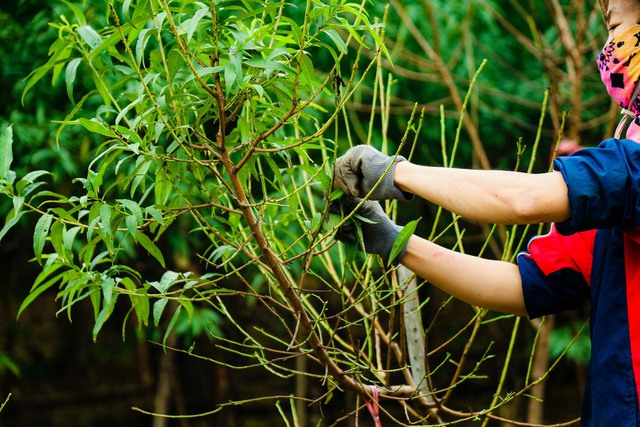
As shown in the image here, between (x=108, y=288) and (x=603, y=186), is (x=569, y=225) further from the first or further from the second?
(x=108, y=288)

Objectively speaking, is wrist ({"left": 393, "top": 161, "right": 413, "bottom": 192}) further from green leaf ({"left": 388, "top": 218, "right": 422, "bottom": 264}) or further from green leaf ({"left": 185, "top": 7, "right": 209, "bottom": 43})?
green leaf ({"left": 185, "top": 7, "right": 209, "bottom": 43})

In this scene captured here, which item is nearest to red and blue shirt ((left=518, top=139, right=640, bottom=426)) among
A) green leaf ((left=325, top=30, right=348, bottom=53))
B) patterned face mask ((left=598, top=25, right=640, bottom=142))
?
patterned face mask ((left=598, top=25, right=640, bottom=142))

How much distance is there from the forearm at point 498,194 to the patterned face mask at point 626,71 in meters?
0.23

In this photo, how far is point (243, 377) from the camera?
5.81 m

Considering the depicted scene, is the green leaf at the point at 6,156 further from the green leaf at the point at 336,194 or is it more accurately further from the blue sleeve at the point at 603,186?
the blue sleeve at the point at 603,186

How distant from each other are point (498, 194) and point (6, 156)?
28.4 inches

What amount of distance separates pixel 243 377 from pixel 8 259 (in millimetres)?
2290

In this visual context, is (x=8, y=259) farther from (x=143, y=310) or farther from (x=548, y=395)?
(x=548, y=395)

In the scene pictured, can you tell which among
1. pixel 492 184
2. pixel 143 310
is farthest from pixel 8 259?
pixel 492 184

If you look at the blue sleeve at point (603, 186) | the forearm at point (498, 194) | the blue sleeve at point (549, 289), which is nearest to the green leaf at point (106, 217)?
the forearm at point (498, 194)

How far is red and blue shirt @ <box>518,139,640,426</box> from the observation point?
1123 millimetres

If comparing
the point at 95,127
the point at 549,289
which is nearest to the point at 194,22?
the point at 95,127

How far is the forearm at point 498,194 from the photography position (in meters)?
1.13

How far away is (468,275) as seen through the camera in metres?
1.47
